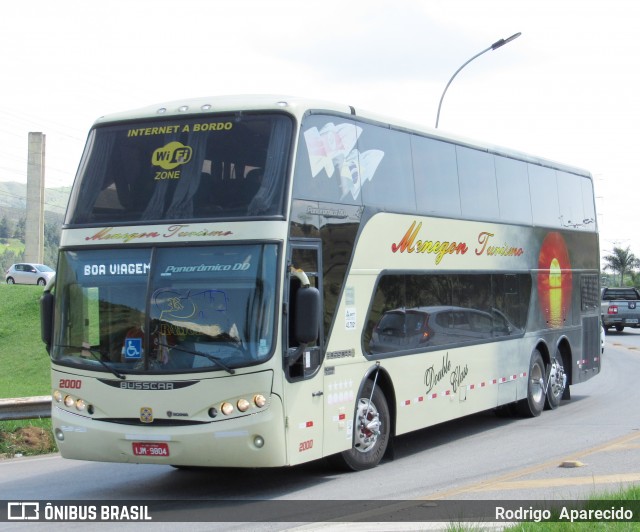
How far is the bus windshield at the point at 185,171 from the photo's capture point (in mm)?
10188

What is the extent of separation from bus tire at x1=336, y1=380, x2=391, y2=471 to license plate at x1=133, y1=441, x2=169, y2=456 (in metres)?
2.24

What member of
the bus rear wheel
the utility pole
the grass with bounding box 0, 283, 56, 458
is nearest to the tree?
the utility pole

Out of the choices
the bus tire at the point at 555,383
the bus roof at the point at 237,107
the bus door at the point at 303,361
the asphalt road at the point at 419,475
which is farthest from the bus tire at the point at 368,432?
the bus tire at the point at 555,383

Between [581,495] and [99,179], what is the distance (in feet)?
18.7

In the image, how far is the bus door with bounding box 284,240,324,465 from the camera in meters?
9.84

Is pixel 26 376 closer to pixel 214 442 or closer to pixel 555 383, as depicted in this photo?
pixel 555 383

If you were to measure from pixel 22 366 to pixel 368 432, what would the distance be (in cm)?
1842

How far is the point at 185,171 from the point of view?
34.2 ft

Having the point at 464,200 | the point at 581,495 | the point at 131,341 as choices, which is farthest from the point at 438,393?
the point at 131,341

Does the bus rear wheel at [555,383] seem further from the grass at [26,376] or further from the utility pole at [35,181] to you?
the utility pole at [35,181]

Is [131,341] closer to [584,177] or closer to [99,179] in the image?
[99,179]

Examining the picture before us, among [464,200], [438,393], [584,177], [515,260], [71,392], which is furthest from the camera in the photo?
[584,177]

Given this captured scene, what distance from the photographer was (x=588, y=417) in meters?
16.6

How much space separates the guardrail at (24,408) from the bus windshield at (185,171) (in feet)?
13.0
